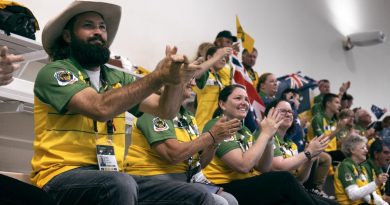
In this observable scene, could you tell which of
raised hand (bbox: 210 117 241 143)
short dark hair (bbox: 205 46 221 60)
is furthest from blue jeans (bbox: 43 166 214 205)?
short dark hair (bbox: 205 46 221 60)

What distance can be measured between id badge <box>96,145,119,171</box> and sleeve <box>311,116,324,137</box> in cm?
447

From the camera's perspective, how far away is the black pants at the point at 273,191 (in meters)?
3.19

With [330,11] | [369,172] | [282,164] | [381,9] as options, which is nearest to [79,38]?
[282,164]

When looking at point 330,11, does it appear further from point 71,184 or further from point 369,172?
point 71,184

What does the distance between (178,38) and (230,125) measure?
310 centimetres

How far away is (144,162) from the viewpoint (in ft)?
9.33

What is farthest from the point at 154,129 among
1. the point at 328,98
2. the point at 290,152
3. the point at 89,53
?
the point at 328,98

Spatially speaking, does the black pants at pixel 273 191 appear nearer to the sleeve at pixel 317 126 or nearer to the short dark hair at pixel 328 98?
the sleeve at pixel 317 126

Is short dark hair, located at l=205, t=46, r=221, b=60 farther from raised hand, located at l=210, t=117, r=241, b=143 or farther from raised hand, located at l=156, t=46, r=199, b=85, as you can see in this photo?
raised hand, located at l=156, t=46, r=199, b=85

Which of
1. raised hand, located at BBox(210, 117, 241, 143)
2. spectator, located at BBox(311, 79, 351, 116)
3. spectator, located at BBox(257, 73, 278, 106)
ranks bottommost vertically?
spectator, located at BBox(311, 79, 351, 116)

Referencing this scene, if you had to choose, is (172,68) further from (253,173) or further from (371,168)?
(371,168)

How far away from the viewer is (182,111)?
10.5ft

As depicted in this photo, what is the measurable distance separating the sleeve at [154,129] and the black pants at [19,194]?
0.96m

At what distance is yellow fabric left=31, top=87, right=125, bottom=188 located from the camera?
2.14 metres
